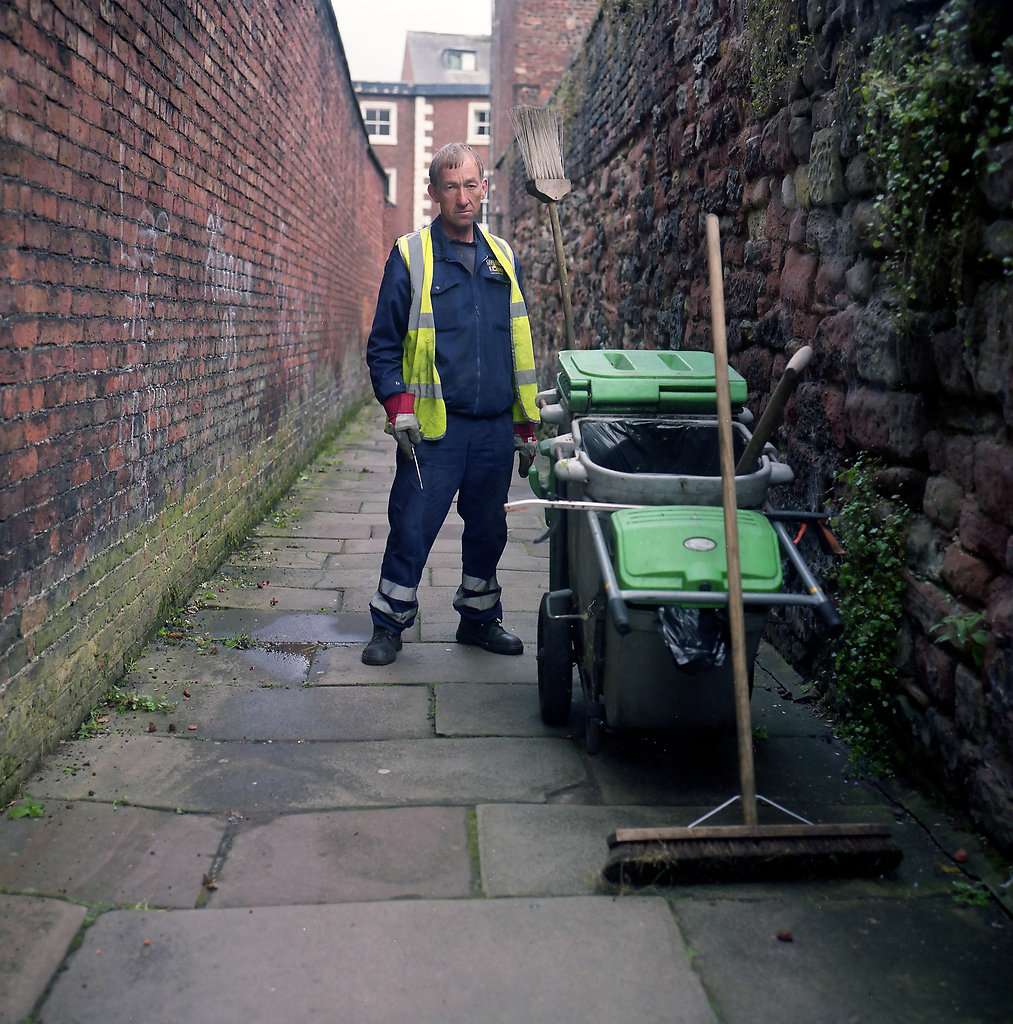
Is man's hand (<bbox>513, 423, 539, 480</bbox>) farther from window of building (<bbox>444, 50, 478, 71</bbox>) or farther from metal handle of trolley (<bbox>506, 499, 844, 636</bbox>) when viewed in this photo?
window of building (<bbox>444, 50, 478, 71</bbox>)

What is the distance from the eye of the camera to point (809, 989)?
7.26ft

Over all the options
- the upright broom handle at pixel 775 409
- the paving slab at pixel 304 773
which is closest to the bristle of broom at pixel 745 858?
the paving slab at pixel 304 773

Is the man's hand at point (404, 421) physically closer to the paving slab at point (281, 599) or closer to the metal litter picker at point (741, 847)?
the paving slab at point (281, 599)

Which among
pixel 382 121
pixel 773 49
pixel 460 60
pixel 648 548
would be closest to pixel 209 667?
pixel 648 548

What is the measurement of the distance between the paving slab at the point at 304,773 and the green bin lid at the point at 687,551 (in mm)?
814

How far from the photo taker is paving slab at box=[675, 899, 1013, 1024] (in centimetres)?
215

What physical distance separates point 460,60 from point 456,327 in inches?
1721

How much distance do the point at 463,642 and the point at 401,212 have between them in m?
31.9

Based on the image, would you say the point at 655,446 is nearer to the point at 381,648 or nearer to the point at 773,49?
the point at 381,648

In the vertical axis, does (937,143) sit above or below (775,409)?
above

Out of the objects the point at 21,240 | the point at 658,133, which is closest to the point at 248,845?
the point at 21,240

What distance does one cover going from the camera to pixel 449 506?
440cm

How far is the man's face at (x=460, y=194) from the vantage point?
4.12 metres

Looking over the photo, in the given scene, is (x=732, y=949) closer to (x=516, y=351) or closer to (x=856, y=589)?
(x=856, y=589)
